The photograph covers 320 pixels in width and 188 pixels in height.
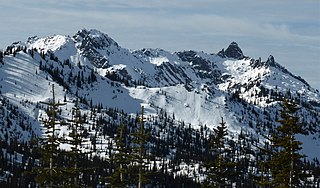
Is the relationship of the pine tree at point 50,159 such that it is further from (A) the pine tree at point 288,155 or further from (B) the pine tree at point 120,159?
(A) the pine tree at point 288,155

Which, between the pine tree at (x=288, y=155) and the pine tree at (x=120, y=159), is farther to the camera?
the pine tree at (x=120, y=159)

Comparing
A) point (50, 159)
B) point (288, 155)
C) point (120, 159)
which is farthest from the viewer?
point (120, 159)

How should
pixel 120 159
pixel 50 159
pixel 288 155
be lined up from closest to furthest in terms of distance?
pixel 288 155 → pixel 50 159 → pixel 120 159

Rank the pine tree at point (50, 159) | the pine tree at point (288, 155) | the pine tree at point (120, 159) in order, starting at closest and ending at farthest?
1. the pine tree at point (288, 155)
2. the pine tree at point (50, 159)
3. the pine tree at point (120, 159)

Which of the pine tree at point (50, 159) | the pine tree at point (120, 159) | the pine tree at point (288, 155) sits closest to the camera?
the pine tree at point (288, 155)

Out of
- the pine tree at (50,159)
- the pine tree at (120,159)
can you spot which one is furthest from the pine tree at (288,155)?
the pine tree at (50,159)

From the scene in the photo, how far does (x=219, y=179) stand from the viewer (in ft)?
159

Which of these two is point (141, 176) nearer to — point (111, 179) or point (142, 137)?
point (142, 137)

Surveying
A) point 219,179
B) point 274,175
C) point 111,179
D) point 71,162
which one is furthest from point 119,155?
point 274,175

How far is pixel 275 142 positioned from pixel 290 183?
3.37 m

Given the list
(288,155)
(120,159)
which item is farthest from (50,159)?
(288,155)

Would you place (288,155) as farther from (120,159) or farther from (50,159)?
(120,159)

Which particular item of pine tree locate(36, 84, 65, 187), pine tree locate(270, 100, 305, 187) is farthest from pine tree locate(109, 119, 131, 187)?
pine tree locate(270, 100, 305, 187)

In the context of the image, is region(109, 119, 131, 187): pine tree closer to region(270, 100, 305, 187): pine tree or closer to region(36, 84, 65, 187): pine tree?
region(36, 84, 65, 187): pine tree
